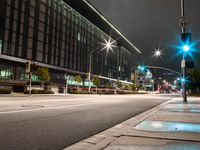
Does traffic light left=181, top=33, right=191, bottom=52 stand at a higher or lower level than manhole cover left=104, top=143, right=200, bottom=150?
higher

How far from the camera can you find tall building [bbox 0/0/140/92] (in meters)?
54.6

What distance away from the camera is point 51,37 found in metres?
69.8

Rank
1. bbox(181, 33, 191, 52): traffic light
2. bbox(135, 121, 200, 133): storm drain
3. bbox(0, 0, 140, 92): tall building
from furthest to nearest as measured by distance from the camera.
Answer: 1. bbox(0, 0, 140, 92): tall building
2. bbox(181, 33, 191, 52): traffic light
3. bbox(135, 121, 200, 133): storm drain

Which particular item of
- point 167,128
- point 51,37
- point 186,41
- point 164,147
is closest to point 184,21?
point 186,41

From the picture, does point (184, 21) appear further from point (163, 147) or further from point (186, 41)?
point (163, 147)

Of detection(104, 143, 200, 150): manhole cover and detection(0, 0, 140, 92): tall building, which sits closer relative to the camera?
detection(104, 143, 200, 150): manhole cover

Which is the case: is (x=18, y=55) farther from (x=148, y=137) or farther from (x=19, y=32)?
(x=148, y=137)

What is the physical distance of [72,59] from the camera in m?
81.4

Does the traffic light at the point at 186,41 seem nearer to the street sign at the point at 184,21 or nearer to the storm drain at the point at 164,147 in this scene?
the street sign at the point at 184,21

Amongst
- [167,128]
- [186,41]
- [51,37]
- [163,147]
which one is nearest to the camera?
[163,147]

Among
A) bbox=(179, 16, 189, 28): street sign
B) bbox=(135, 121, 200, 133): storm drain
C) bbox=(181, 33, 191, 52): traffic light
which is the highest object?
bbox=(179, 16, 189, 28): street sign

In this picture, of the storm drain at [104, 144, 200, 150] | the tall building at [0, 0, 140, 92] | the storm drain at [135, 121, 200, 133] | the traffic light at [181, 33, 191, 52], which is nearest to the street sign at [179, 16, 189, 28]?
the traffic light at [181, 33, 191, 52]

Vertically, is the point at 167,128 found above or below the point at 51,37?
below

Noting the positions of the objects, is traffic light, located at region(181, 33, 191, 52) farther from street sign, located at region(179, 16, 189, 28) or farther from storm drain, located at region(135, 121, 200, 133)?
storm drain, located at region(135, 121, 200, 133)
